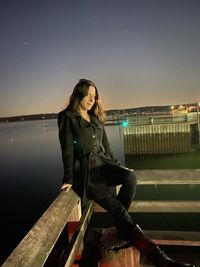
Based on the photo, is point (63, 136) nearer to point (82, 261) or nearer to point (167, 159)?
point (82, 261)

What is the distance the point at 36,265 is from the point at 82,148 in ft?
4.80

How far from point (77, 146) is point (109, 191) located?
0.62 meters

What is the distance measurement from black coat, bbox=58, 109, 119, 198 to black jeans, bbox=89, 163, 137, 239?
0.36ft

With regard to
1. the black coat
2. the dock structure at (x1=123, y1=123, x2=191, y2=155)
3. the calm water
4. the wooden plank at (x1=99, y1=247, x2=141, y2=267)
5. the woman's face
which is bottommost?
the calm water

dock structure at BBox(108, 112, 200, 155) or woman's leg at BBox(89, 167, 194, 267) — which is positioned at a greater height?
woman's leg at BBox(89, 167, 194, 267)

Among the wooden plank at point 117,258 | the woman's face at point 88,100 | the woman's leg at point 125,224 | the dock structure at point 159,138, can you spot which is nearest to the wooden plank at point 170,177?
the woman's leg at point 125,224

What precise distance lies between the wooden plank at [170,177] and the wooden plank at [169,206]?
1.49ft

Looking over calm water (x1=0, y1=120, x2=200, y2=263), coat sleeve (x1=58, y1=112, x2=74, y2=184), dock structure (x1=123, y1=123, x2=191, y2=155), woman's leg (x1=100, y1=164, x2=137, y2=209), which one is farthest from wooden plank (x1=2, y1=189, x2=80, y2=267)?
dock structure (x1=123, y1=123, x2=191, y2=155)

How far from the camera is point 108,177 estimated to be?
3023 millimetres

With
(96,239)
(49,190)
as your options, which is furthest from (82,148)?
(49,190)

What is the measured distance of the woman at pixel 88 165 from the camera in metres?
2.86

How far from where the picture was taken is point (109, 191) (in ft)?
9.66

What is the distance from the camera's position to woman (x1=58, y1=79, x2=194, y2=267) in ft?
9.37

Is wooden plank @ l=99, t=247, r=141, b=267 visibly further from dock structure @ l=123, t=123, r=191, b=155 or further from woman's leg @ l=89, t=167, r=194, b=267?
dock structure @ l=123, t=123, r=191, b=155
